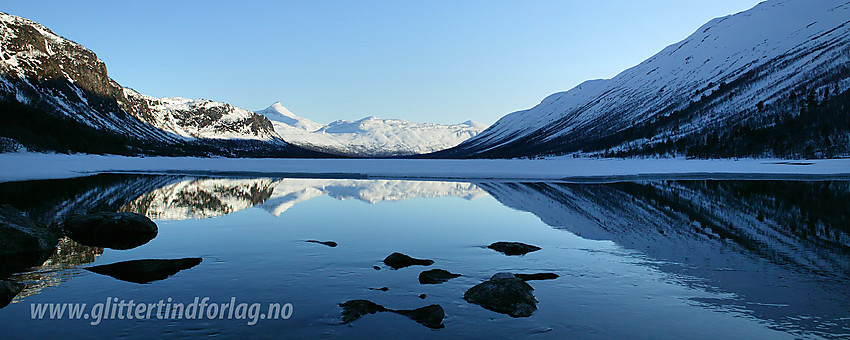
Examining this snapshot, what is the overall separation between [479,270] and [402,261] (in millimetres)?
2197

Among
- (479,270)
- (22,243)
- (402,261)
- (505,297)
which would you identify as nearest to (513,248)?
(479,270)

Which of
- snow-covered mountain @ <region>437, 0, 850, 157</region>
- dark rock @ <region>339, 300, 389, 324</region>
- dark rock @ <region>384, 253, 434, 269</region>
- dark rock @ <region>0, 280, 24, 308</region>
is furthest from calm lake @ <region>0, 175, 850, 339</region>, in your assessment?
snow-covered mountain @ <region>437, 0, 850, 157</region>

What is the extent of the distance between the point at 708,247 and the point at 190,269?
16.2m

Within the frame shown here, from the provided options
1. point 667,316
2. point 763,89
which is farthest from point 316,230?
point 763,89

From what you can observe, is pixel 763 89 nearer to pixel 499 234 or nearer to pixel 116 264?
pixel 499 234

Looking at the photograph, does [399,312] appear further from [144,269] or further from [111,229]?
[111,229]

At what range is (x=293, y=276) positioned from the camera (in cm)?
1301

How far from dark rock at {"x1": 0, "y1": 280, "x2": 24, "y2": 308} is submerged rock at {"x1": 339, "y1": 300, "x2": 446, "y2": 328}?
6.71 m

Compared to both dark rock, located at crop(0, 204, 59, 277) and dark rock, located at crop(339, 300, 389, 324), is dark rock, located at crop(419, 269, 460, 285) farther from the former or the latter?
dark rock, located at crop(0, 204, 59, 277)

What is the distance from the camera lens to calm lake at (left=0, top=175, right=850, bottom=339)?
31.0 ft

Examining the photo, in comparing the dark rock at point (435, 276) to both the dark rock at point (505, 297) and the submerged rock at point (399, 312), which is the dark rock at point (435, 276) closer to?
the dark rock at point (505, 297)

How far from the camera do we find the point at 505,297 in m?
10.8

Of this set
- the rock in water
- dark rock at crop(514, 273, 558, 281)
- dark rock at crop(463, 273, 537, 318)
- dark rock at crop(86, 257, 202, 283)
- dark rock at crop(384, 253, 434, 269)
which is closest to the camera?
dark rock at crop(463, 273, 537, 318)

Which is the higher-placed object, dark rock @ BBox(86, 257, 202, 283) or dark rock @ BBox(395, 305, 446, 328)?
dark rock @ BBox(86, 257, 202, 283)
